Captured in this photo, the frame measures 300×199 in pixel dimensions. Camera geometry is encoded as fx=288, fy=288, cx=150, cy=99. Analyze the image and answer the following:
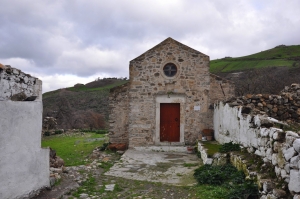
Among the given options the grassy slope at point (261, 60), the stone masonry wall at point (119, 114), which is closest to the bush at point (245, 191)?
the stone masonry wall at point (119, 114)

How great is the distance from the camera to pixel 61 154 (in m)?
12.0

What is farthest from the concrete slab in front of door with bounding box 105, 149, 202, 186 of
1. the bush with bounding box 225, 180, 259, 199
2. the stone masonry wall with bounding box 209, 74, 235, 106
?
the stone masonry wall with bounding box 209, 74, 235, 106

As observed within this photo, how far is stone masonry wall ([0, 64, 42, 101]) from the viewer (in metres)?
5.25

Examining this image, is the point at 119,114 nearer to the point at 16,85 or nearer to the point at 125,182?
the point at 125,182

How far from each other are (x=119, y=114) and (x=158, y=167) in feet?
13.9

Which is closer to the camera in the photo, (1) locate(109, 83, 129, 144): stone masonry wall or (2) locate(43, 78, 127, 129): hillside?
(1) locate(109, 83, 129, 144): stone masonry wall

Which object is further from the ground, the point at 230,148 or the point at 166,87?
the point at 166,87

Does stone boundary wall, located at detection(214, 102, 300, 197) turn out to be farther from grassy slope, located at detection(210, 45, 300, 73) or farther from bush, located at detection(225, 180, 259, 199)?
grassy slope, located at detection(210, 45, 300, 73)

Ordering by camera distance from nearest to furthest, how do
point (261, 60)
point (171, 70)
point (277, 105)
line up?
point (277, 105)
point (171, 70)
point (261, 60)

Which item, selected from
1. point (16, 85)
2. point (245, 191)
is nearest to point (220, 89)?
point (245, 191)

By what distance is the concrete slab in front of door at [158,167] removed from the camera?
25.7 feet

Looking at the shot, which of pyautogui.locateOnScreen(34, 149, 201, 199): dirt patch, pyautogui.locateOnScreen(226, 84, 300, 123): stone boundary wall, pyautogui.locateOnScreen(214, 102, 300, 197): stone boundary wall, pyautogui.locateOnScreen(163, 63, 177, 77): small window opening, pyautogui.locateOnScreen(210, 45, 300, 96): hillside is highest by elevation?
pyautogui.locateOnScreen(210, 45, 300, 96): hillside

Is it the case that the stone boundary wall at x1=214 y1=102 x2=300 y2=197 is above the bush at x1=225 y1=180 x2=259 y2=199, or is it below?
above

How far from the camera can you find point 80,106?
35.4 meters
